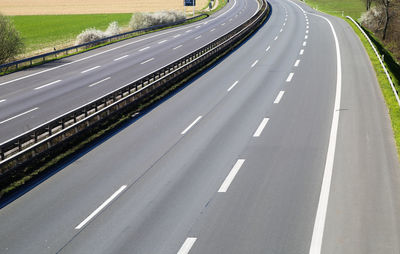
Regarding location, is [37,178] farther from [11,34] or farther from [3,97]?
[11,34]

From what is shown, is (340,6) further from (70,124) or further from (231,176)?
(231,176)

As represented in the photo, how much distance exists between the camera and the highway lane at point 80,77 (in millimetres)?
22844

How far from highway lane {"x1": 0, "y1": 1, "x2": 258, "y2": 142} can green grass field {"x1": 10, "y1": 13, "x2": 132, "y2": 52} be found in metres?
15.2

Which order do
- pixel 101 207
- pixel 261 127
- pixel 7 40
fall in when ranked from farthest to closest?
pixel 7 40 → pixel 261 127 → pixel 101 207

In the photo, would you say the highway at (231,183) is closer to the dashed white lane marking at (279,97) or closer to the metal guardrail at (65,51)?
the dashed white lane marking at (279,97)

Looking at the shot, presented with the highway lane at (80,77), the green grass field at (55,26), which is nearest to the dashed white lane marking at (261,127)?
the highway lane at (80,77)

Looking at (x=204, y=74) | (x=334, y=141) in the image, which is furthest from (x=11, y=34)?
(x=334, y=141)

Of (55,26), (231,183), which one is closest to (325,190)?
(231,183)

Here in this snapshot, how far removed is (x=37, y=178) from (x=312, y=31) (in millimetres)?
41982

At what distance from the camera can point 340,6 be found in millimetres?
96688

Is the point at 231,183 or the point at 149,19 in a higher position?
the point at 231,183

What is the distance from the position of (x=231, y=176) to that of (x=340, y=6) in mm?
91341

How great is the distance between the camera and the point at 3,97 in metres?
26.6

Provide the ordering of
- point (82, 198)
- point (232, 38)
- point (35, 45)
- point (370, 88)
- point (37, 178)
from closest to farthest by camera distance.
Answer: point (82, 198)
point (37, 178)
point (370, 88)
point (232, 38)
point (35, 45)
